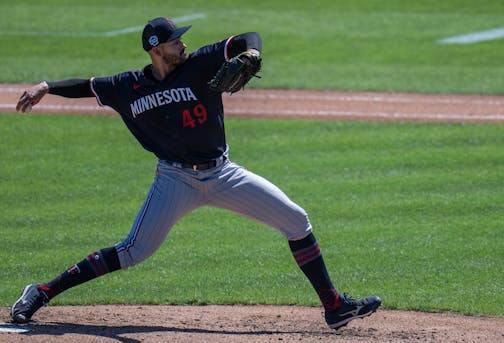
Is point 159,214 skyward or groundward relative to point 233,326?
skyward

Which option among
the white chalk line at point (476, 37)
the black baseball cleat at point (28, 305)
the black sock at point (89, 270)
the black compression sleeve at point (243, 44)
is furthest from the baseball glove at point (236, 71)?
the white chalk line at point (476, 37)

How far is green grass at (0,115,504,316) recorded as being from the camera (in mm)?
6898

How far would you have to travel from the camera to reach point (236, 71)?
5250 millimetres

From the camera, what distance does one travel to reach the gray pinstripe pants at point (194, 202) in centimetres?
555

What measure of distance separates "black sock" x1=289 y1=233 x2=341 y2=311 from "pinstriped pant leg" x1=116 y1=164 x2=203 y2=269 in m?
0.69

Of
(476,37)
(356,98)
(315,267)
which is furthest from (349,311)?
(476,37)

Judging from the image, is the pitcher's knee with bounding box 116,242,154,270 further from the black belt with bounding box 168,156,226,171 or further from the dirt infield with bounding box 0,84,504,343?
the black belt with bounding box 168,156,226,171

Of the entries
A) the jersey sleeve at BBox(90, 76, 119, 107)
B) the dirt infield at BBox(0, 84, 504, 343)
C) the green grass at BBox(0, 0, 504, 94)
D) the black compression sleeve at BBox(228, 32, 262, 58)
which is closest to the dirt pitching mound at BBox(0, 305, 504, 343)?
the dirt infield at BBox(0, 84, 504, 343)

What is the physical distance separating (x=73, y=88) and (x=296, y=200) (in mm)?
3633

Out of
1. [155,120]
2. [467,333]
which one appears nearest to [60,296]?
[155,120]

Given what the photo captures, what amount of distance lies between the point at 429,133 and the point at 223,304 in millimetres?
5411

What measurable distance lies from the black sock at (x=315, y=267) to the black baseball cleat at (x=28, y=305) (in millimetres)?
1604

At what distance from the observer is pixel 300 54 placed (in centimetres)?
1622

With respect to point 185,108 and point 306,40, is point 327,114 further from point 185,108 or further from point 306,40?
point 185,108
